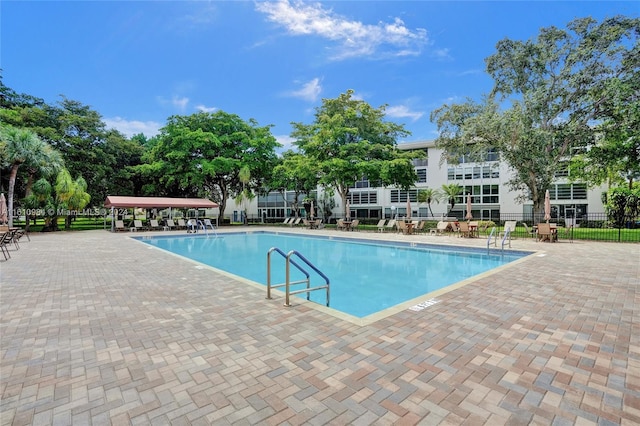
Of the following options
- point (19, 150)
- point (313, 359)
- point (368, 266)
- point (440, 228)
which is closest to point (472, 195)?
point (440, 228)

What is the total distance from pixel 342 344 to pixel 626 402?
232 cm

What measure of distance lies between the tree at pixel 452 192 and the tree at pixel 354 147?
8.92 metres

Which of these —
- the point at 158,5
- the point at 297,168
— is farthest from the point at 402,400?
the point at 297,168

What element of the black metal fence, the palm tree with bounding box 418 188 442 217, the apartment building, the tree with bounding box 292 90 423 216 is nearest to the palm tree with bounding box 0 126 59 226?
the black metal fence

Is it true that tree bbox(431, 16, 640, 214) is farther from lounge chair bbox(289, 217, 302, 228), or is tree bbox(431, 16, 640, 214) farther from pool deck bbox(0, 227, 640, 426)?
lounge chair bbox(289, 217, 302, 228)

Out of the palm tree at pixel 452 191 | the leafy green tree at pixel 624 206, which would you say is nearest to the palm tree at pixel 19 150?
the palm tree at pixel 452 191

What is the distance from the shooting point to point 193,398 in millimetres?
2480

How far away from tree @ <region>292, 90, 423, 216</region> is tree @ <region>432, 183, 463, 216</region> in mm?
8915

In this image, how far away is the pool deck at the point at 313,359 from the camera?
231 cm

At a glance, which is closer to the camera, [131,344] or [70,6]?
[131,344]

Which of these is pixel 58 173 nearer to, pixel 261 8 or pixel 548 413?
pixel 261 8

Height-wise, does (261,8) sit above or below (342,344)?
above

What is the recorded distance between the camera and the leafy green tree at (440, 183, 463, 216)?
105 feet

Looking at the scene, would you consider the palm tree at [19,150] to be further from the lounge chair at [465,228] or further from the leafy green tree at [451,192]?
the leafy green tree at [451,192]
